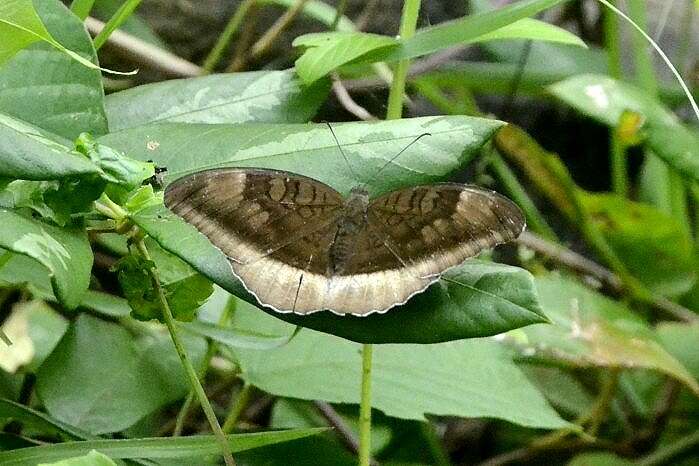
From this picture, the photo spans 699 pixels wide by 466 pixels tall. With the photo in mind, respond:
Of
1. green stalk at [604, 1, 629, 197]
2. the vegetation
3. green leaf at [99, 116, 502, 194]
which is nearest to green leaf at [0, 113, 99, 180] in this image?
the vegetation

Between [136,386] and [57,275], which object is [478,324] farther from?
[136,386]

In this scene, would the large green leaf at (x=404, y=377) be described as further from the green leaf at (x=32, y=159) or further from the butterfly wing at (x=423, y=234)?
the green leaf at (x=32, y=159)

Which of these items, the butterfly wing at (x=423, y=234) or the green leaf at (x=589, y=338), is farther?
the green leaf at (x=589, y=338)

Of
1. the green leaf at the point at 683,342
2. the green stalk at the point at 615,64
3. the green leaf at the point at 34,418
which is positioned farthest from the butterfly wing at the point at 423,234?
the green stalk at the point at 615,64

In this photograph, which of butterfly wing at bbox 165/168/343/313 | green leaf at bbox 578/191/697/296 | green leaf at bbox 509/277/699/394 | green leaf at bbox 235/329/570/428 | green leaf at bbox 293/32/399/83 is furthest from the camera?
green leaf at bbox 578/191/697/296

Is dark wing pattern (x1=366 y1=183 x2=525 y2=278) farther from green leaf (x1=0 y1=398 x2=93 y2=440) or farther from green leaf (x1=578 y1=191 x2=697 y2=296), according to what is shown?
green leaf (x1=578 y1=191 x2=697 y2=296)

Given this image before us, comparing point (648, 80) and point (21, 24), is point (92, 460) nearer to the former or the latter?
point (21, 24)

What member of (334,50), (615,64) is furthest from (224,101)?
(615,64)
